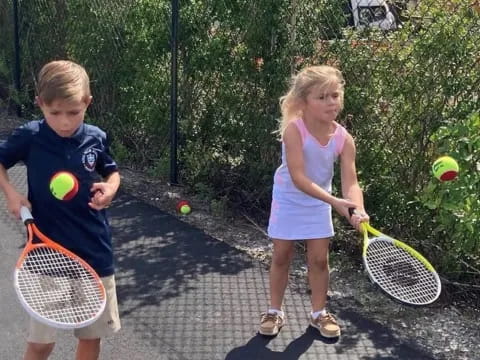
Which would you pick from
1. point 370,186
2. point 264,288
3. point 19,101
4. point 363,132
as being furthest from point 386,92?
point 19,101

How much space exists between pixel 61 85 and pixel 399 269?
169cm

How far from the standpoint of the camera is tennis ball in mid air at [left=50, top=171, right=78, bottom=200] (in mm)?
2543

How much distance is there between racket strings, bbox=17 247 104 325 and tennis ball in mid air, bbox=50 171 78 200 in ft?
0.75

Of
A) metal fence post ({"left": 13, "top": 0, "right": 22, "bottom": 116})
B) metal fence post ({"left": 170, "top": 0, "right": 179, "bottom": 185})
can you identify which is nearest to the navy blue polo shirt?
metal fence post ({"left": 170, "top": 0, "right": 179, "bottom": 185})

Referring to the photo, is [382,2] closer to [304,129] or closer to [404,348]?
[304,129]

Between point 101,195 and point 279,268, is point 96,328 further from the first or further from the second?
point 279,268

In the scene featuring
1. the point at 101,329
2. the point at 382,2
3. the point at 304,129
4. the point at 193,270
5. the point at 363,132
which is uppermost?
the point at 382,2

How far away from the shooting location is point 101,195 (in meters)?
2.67

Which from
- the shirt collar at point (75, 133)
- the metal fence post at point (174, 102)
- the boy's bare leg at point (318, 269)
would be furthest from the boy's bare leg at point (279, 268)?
the metal fence post at point (174, 102)

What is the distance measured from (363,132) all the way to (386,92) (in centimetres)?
31

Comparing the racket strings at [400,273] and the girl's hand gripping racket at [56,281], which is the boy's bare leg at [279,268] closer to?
the racket strings at [400,273]

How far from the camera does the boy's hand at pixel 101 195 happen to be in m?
2.66

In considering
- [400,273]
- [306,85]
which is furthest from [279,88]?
[400,273]

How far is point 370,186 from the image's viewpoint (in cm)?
437
